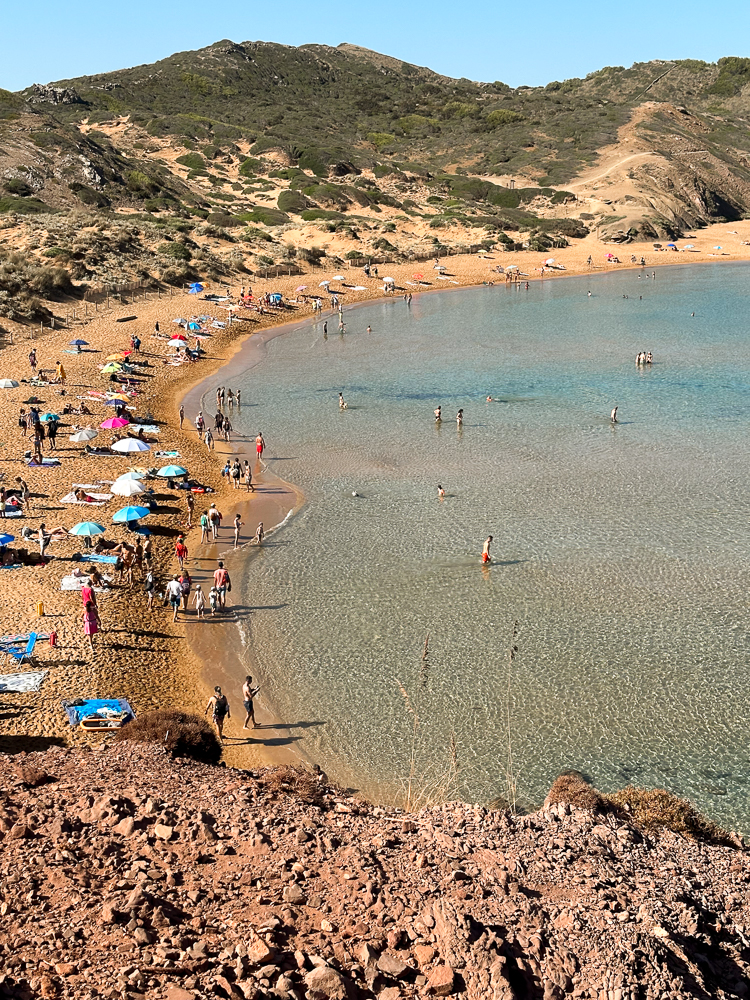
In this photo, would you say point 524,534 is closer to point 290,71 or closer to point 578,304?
point 578,304

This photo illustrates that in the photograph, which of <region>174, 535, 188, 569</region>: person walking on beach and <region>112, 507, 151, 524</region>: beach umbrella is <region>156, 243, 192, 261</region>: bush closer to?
<region>112, 507, 151, 524</region>: beach umbrella

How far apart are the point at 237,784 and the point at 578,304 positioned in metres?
62.6

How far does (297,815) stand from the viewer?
39.0 feet

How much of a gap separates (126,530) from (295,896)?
17804mm

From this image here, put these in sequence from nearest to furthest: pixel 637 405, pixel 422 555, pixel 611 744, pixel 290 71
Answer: pixel 611 744
pixel 422 555
pixel 637 405
pixel 290 71

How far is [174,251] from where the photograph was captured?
67.1m

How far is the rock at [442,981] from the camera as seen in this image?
27.4ft

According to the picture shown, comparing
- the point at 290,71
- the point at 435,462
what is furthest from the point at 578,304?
the point at 290,71

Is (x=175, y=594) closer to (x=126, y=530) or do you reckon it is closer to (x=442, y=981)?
(x=126, y=530)

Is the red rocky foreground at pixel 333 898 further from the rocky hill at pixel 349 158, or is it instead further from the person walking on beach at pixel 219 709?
the rocky hill at pixel 349 158

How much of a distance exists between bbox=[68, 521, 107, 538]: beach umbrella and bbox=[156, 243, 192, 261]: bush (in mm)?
47449

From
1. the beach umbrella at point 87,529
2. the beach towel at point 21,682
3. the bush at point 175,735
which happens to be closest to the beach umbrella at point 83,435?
the beach umbrella at point 87,529

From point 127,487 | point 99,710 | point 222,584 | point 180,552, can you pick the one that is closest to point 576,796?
point 99,710

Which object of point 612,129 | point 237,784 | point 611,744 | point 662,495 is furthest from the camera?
point 612,129
